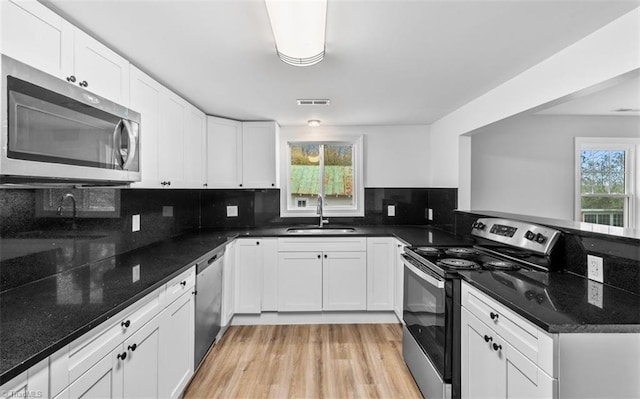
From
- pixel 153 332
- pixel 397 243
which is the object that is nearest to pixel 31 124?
pixel 153 332

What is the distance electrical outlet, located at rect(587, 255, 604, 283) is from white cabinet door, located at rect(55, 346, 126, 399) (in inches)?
89.2

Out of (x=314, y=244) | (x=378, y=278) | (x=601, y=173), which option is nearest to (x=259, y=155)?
(x=314, y=244)

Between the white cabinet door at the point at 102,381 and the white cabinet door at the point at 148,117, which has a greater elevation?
the white cabinet door at the point at 148,117

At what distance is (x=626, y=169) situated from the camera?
11.4 feet

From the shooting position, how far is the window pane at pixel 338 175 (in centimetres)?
379

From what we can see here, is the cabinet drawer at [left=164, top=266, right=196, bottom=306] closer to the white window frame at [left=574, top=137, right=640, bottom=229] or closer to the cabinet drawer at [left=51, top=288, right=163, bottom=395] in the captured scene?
the cabinet drawer at [left=51, top=288, right=163, bottom=395]

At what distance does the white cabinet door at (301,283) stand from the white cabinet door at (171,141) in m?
1.31

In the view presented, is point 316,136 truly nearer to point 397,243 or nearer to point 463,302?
point 397,243

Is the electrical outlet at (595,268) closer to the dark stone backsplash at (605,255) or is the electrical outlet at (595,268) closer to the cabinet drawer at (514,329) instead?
the dark stone backsplash at (605,255)

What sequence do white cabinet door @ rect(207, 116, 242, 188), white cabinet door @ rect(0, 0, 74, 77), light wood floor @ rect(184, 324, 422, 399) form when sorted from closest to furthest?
white cabinet door @ rect(0, 0, 74, 77)
light wood floor @ rect(184, 324, 422, 399)
white cabinet door @ rect(207, 116, 242, 188)

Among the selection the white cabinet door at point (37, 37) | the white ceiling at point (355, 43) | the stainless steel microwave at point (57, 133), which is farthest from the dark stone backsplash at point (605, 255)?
the white cabinet door at point (37, 37)

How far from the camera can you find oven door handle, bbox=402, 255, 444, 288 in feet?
5.77

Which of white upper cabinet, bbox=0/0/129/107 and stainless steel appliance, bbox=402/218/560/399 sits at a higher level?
white upper cabinet, bbox=0/0/129/107

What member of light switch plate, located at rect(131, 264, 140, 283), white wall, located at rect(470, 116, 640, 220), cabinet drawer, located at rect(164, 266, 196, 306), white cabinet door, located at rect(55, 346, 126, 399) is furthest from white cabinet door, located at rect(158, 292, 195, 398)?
white wall, located at rect(470, 116, 640, 220)
